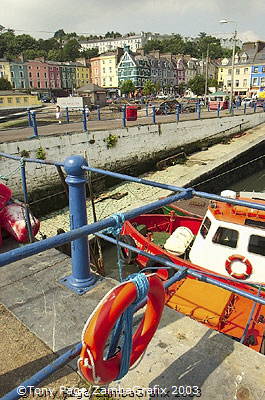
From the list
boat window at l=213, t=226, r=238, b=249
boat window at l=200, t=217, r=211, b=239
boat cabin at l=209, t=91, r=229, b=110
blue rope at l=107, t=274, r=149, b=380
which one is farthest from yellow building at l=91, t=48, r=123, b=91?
blue rope at l=107, t=274, r=149, b=380

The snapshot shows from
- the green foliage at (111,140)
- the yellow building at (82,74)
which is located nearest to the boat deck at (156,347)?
the green foliage at (111,140)

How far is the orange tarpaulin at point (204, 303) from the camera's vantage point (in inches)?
202

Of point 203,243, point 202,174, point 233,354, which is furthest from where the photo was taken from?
point 202,174

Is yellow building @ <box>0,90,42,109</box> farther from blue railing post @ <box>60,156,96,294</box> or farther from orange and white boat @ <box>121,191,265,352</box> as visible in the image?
blue railing post @ <box>60,156,96,294</box>

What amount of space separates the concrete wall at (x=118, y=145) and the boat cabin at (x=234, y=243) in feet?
28.0

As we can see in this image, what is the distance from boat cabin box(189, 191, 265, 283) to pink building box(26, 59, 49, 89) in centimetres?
8521

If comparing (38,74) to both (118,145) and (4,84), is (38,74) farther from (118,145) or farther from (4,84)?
(118,145)

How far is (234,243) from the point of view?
661cm

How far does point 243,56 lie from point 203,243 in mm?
82686

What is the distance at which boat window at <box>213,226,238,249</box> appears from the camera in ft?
21.7

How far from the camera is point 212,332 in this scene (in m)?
2.62

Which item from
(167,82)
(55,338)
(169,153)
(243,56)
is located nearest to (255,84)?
(243,56)

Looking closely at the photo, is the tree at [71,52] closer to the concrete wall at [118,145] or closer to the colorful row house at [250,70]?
the colorful row house at [250,70]

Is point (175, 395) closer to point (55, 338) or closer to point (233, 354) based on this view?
point (233, 354)
